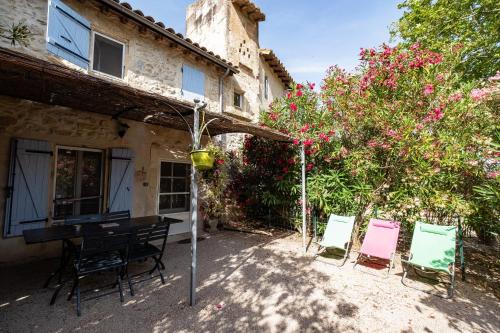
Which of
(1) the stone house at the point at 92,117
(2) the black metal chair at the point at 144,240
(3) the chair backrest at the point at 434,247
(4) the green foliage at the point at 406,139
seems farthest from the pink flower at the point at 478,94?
(2) the black metal chair at the point at 144,240

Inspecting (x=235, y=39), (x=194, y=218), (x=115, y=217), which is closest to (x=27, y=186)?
(x=115, y=217)

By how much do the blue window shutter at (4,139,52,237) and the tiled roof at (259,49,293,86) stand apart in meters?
9.15

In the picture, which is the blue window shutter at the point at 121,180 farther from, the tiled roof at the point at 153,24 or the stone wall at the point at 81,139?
the tiled roof at the point at 153,24

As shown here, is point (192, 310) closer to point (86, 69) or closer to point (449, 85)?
point (86, 69)

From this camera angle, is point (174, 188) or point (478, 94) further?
point (174, 188)

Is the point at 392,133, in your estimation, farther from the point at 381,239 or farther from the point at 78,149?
the point at 78,149

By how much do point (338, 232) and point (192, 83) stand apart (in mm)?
5813

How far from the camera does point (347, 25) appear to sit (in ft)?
24.9

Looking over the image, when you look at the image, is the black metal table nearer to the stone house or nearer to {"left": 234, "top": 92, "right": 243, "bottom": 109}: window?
the stone house

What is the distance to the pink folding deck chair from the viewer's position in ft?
14.6

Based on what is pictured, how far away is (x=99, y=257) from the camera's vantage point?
350 cm

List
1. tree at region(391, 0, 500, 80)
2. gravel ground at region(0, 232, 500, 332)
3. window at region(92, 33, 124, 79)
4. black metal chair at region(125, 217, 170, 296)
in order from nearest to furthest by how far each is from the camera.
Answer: gravel ground at region(0, 232, 500, 332)
black metal chair at region(125, 217, 170, 296)
window at region(92, 33, 124, 79)
tree at region(391, 0, 500, 80)

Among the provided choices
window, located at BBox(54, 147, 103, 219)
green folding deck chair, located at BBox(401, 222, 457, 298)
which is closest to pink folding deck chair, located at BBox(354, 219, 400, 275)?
green folding deck chair, located at BBox(401, 222, 457, 298)

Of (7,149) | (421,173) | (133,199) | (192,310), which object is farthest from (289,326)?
(7,149)
